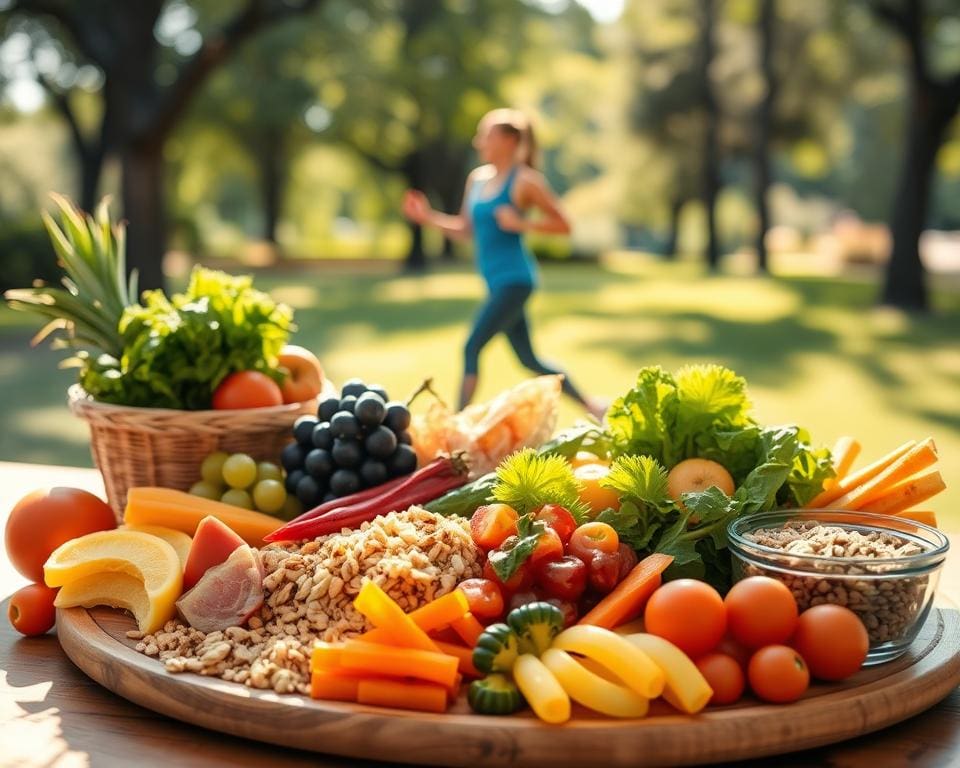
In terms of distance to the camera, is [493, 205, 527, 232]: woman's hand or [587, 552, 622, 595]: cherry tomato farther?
[493, 205, 527, 232]: woman's hand

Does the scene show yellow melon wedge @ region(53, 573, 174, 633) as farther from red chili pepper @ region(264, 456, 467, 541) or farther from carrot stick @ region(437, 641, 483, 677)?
carrot stick @ region(437, 641, 483, 677)

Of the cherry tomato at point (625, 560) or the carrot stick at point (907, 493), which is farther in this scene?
the carrot stick at point (907, 493)

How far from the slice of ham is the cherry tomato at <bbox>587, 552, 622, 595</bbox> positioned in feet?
2.01

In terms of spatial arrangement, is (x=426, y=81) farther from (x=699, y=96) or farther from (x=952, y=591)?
(x=952, y=591)

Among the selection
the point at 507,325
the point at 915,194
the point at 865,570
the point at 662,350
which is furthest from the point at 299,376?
the point at 915,194

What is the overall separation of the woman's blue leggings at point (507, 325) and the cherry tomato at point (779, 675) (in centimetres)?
421

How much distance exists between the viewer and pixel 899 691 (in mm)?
1795

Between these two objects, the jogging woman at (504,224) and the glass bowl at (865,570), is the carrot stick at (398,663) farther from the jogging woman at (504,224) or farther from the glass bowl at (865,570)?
the jogging woman at (504,224)

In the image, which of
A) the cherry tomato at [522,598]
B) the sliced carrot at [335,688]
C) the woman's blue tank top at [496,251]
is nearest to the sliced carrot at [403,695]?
the sliced carrot at [335,688]

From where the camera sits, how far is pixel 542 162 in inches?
698

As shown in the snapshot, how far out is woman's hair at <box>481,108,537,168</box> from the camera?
5773 millimetres

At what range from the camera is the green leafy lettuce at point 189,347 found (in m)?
2.83

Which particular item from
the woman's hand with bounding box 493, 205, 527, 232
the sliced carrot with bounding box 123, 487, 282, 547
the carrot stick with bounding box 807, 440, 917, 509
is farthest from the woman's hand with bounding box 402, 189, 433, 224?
the carrot stick with bounding box 807, 440, 917, 509

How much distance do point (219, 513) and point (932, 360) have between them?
9929 mm
